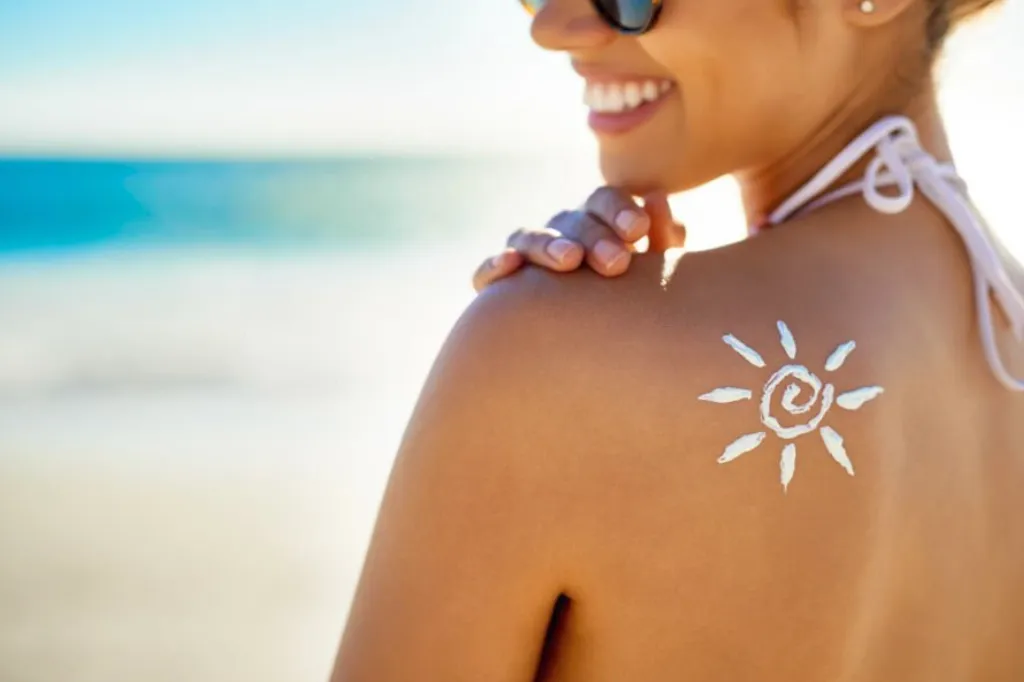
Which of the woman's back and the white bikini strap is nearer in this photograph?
the woman's back

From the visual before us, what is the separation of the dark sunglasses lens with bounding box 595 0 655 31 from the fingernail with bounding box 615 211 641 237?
218 mm

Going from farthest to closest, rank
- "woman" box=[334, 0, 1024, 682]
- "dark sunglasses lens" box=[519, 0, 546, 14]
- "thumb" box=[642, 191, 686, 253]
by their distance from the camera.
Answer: "dark sunglasses lens" box=[519, 0, 546, 14] → "thumb" box=[642, 191, 686, 253] → "woman" box=[334, 0, 1024, 682]

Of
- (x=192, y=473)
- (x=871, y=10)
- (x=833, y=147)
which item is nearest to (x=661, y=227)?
(x=833, y=147)

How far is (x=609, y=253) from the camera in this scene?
103 centimetres

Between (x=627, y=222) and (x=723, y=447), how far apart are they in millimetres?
248

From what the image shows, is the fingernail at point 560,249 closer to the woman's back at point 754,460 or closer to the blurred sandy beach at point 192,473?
the woman's back at point 754,460

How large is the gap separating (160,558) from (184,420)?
160cm

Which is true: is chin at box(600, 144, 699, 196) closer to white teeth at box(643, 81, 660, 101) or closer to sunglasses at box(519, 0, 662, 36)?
white teeth at box(643, 81, 660, 101)

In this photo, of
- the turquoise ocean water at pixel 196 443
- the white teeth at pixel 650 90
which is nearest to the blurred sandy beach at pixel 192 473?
the turquoise ocean water at pixel 196 443

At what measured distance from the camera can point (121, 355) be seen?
6.77m

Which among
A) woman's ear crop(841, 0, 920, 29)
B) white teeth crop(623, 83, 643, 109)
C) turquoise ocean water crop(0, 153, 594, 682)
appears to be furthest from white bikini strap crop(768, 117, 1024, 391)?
turquoise ocean water crop(0, 153, 594, 682)

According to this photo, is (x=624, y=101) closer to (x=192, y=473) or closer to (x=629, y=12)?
(x=629, y=12)

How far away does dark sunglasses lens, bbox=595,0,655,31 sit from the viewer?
1180 millimetres

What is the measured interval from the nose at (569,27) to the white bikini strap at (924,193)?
0.95 feet
